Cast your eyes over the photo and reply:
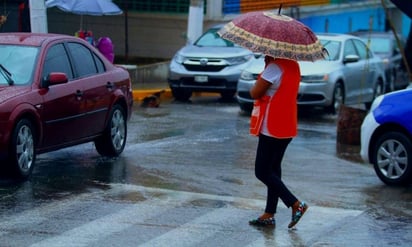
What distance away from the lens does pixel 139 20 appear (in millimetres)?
26969

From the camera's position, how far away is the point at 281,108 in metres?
8.39

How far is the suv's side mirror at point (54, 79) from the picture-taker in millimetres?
10477

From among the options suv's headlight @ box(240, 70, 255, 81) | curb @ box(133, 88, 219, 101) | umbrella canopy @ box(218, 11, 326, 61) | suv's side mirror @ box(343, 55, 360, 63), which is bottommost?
curb @ box(133, 88, 219, 101)

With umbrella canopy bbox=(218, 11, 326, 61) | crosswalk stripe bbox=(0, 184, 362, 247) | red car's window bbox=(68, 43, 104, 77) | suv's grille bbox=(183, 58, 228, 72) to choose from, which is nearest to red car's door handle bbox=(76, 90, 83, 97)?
red car's window bbox=(68, 43, 104, 77)

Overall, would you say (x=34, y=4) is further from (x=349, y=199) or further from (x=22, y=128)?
(x=349, y=199)

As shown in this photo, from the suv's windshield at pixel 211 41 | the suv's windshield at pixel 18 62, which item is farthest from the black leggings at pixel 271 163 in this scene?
the suv's windshield at pixel 211 41

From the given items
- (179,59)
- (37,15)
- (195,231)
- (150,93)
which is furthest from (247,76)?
(195,231)

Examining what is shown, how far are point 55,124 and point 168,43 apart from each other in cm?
1600

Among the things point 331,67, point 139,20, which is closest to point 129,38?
point 139,20

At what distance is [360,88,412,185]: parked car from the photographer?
36.1 ft

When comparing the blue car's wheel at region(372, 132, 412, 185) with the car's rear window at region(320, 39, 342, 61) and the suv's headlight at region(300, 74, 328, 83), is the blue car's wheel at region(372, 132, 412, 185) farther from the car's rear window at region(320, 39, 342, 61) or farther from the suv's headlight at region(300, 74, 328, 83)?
the car's rear window at region(320, 39, 342, 61)

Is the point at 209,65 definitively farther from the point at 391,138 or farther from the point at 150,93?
the point at 391,138

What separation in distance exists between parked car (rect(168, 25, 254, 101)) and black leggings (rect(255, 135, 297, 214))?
11.6 m

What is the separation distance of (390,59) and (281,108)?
53.7ft
